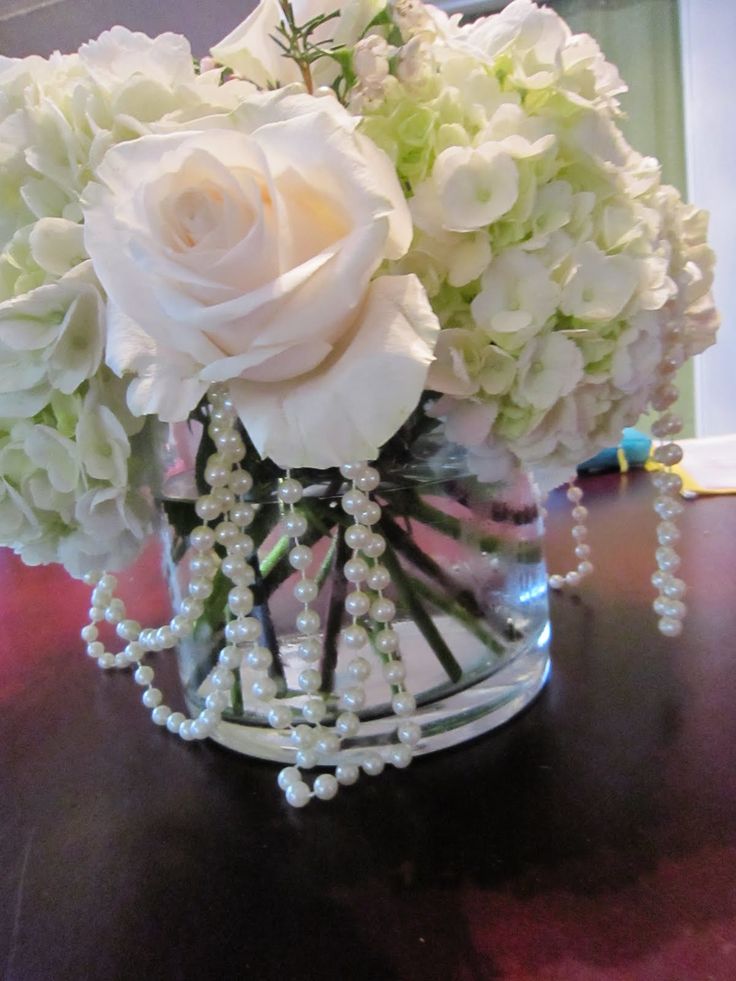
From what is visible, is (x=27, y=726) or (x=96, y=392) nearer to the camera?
(x=96, y=392)

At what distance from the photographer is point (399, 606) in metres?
0.39

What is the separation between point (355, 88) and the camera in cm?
30

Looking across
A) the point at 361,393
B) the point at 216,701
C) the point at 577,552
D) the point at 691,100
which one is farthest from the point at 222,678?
the point at 691,100

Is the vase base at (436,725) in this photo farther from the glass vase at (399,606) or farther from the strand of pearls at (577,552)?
the strand of pearls at (577,552)

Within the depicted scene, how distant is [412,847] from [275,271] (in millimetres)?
241

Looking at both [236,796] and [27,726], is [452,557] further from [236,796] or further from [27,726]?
[27,726]

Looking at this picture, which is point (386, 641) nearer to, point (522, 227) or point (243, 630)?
point (243, 630)

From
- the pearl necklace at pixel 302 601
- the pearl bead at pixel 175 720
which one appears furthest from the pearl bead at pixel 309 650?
the pearl bead at pixel 175 720

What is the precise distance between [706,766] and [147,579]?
473 millimetres

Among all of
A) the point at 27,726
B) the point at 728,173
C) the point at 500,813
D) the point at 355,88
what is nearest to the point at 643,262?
the point at 355,88

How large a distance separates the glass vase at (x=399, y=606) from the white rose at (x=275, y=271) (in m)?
0.11

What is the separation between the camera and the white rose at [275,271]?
239 millimetres

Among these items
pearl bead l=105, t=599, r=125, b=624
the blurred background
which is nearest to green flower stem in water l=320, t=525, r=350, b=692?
pearl bead l=105, t=599, r=125, b=624

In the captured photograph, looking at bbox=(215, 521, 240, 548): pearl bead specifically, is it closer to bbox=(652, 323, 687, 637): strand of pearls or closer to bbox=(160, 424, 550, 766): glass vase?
bbox=(160, 424, 550, 766): glass vase
